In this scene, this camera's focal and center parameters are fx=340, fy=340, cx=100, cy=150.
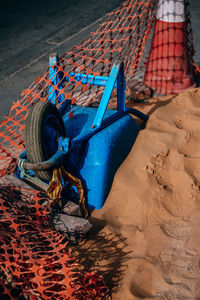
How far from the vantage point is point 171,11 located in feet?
15.8

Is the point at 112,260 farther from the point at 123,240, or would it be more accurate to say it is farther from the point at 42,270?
the point at 42,270

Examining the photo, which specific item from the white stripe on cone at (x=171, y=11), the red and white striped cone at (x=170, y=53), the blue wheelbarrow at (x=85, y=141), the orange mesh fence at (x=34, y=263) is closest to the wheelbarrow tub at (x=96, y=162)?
the blue wheelbarrow at (x=85, y=141)

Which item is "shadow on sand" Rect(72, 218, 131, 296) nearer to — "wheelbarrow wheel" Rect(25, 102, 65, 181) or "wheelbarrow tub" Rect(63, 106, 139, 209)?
"wheelbarrow tub" Rect(63, 106, 139, 209)

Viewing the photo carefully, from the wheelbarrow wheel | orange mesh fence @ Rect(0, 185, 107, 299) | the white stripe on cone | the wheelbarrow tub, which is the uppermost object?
the white stripe on cone

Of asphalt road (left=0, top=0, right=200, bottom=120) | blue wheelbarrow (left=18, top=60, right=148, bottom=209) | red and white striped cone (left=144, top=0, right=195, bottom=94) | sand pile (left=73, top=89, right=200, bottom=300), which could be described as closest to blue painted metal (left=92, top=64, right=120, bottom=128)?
blue wheelbarrow (left=18, top=60, right=148, bottom=209)

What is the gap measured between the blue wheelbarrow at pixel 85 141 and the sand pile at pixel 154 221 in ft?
0.60

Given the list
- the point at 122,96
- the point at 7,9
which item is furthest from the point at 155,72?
the point at 7,9

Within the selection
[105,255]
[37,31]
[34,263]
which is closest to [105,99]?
[105,255]

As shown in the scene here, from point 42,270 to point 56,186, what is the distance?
3.08 ft

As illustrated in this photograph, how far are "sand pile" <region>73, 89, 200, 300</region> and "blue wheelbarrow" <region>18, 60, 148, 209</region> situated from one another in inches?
7.2

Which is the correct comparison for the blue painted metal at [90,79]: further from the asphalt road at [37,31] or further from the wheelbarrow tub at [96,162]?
the asphalt road at [37,31]

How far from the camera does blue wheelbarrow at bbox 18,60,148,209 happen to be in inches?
129

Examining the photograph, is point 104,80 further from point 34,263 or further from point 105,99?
point 34,263

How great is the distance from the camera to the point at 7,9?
9570 millimetres
